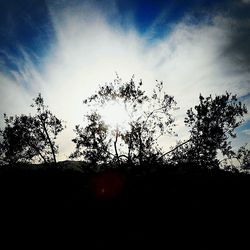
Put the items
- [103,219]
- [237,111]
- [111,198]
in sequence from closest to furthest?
1. [103,219]
2. [111,198]
3. [237,111]

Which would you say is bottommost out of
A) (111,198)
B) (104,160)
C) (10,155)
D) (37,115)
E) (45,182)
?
(111,198)

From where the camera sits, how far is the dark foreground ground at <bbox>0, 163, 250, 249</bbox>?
37.4 ft

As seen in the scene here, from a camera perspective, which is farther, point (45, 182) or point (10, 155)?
point (10, 155)

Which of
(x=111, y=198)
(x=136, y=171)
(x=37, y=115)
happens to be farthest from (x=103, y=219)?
(x=37, y=115)

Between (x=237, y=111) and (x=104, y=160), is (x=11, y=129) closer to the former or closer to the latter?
(x=104, y=160)

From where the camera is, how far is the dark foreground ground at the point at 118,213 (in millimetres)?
11391

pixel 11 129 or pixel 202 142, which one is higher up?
pixel 11 129

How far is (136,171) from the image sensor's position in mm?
23203

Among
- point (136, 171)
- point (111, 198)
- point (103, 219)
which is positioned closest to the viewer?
point (103, 219)

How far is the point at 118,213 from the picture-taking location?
46.1 feet

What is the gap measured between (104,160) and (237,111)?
1915 centimetres

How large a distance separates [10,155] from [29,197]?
94.7 feet

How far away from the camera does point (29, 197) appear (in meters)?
14.2

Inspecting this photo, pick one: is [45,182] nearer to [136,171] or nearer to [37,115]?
[136,171]
